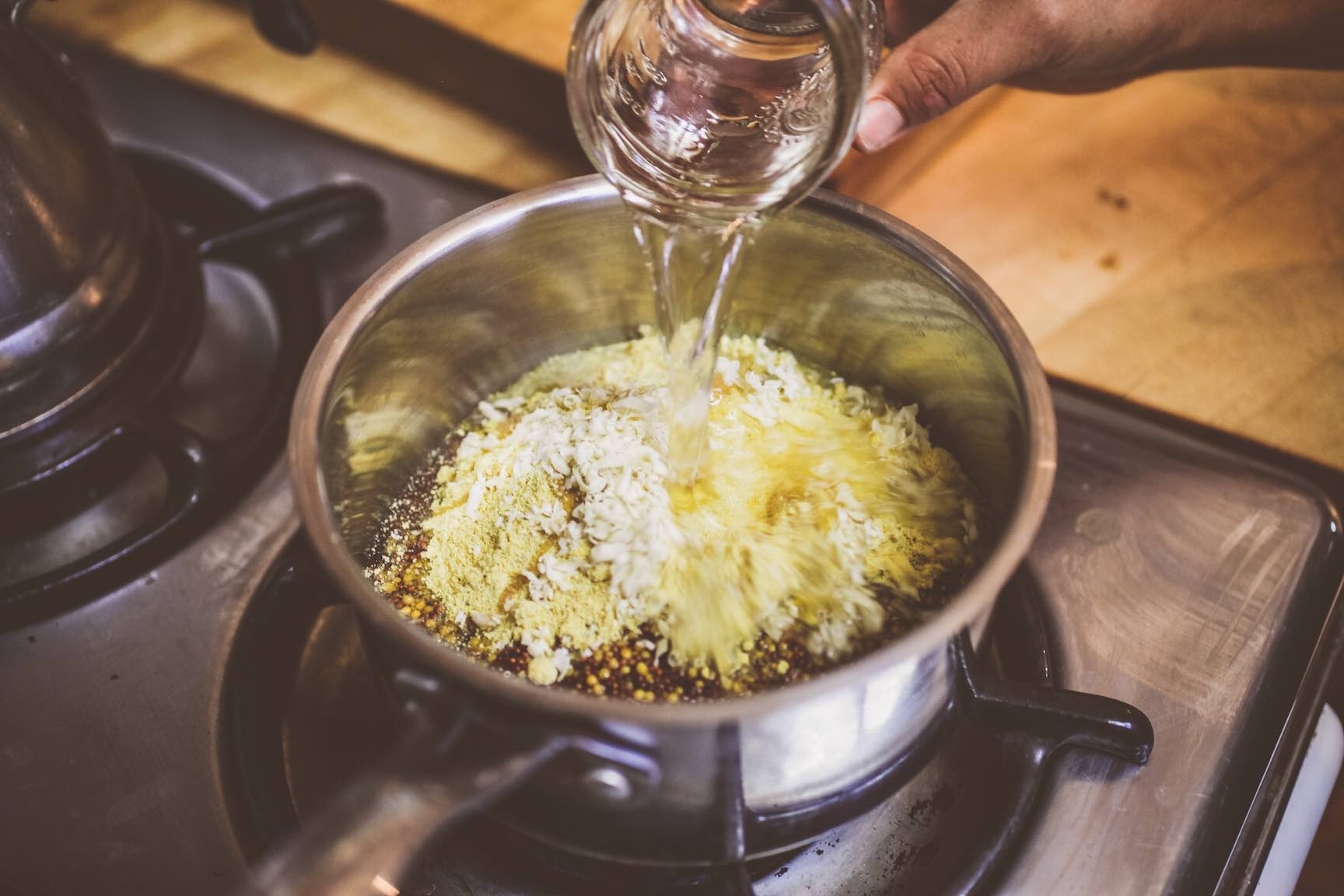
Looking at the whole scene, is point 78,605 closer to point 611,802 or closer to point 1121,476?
point 611,802

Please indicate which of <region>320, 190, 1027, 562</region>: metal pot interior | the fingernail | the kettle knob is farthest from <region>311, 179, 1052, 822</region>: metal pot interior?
the kettle knob

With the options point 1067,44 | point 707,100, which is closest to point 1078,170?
point 1067,44

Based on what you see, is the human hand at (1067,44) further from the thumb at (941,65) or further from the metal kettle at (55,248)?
the metal kettle at (55,248)

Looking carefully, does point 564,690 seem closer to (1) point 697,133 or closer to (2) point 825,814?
(2) point 825,814

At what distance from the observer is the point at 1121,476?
657mm

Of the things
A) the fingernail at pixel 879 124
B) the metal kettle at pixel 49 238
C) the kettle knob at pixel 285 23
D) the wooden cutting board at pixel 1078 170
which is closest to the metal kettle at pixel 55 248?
the metal kettle at pixel 49 238

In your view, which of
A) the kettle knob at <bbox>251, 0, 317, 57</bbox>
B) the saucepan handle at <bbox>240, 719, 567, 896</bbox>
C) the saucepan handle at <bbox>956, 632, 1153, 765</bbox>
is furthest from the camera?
the kettle knob at <bbox>251, 0, 317, 57</bbox>

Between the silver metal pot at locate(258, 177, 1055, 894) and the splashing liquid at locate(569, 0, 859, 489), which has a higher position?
the splashing liquid at locate(569, 0, 859, 489)

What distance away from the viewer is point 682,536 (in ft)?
1.86

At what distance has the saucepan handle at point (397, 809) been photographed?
0.34 metres

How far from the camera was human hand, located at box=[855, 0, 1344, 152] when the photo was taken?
2.14ft

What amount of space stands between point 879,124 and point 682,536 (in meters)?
0.32

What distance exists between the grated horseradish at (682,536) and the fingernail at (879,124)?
0.16 m

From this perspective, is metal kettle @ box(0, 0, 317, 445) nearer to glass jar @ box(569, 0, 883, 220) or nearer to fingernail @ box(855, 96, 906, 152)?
glass jar @ box(569, 0, 883, 220)
